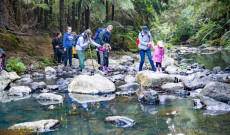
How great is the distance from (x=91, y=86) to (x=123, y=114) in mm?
2116

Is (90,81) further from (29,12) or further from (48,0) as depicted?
(48,0)

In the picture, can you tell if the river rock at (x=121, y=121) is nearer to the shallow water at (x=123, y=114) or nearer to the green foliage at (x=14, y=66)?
the shallow water at (x=123, y=114)

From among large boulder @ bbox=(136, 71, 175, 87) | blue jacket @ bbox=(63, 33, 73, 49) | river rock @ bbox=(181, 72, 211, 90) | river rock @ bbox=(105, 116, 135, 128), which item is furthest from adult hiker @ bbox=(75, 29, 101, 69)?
river rock @ bbox=(105, 116, 135, 128)

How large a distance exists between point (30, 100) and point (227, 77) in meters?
5.74

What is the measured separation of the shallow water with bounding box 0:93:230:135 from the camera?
3.48 meters

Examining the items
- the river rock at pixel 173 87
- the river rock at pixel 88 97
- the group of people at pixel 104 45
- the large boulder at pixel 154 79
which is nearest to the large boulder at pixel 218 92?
the river rock at pixel 173 87

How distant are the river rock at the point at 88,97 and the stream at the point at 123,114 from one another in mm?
175

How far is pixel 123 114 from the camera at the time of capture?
14.2 feet

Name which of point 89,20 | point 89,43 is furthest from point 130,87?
point 89,20

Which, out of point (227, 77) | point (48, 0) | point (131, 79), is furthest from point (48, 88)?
point (48, 0)

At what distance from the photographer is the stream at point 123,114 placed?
3477 millimetres

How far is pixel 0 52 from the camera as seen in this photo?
25.6 feet

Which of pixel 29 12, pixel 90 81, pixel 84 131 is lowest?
pixel 84 131

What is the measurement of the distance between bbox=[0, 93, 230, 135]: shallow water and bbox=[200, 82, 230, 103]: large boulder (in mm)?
439
